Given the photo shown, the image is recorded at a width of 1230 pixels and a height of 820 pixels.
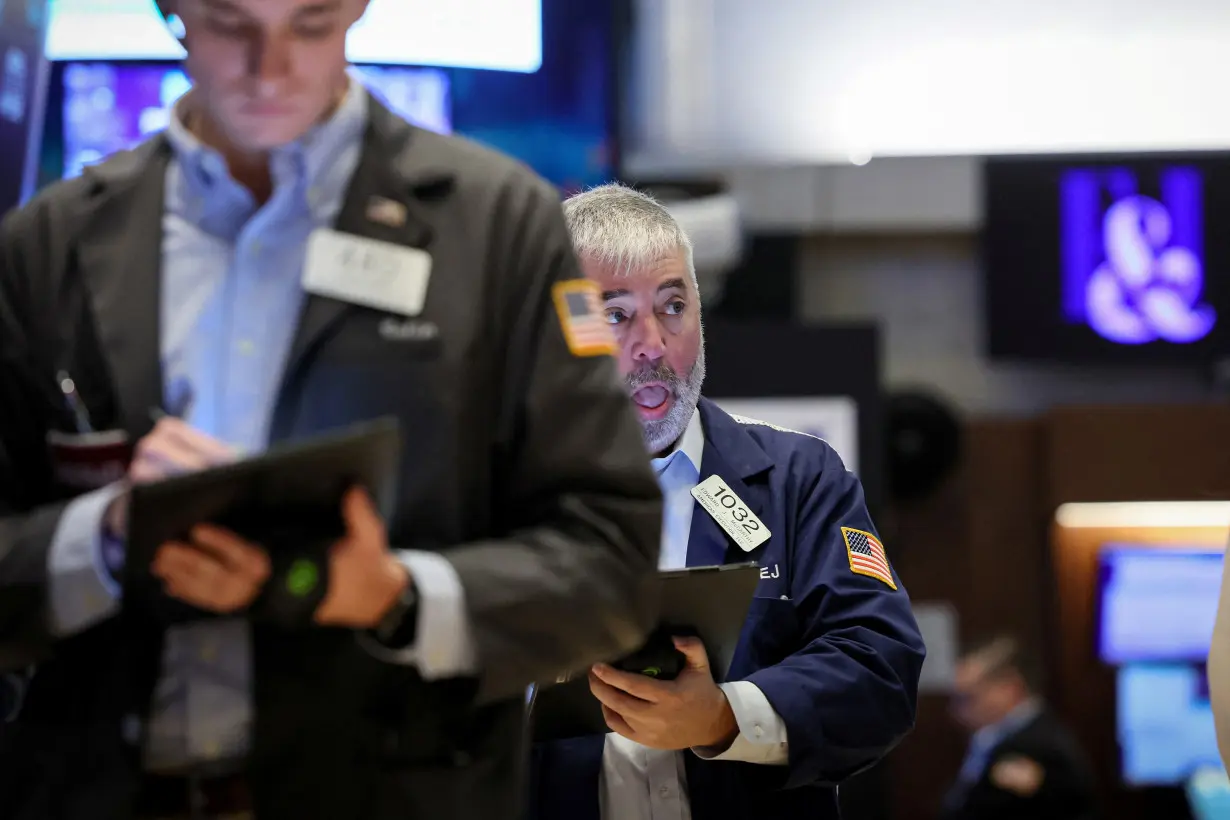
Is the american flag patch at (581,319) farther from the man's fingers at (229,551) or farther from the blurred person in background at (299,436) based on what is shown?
the man's fingers at (229,551)

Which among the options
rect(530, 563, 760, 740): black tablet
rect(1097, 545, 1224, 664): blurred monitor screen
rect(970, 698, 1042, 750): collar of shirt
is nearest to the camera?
rect(530, 563, 760, 740): black tablet

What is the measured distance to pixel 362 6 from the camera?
132 cm

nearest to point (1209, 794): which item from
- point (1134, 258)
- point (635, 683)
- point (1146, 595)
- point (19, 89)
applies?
point (1146, 595)

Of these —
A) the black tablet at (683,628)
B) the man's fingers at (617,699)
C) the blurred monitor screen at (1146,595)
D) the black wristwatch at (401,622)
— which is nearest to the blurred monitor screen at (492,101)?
the black tablet at (683,628)

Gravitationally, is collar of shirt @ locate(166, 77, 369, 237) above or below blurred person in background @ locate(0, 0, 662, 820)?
above

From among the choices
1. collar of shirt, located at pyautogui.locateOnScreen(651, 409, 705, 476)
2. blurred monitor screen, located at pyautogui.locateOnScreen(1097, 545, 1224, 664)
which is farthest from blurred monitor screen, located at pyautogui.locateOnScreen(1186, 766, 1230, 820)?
→ collar of shirt, located at pyautogui.locateOnScreen(651, 409, 705, 476)

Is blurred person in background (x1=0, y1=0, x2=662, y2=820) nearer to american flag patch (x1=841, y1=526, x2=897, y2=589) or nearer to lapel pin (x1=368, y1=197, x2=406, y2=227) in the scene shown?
lapel pin (x1=368, y1=197, x2=406, y2=227)

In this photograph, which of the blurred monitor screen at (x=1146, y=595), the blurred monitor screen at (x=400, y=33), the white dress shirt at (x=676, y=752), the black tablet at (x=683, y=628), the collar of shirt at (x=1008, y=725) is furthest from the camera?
the blurred monitor screen at (x=1146, y=595)

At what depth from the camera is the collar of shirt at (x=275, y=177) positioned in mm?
1272

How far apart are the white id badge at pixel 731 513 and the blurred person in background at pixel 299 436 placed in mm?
785

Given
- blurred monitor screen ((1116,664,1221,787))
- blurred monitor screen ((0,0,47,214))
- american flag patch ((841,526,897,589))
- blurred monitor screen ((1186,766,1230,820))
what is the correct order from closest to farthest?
american flag patch ((841,526,897,589)) < blurred monitor screen ((0,0,47,214)) < blurred monitor screen ((1186,766,1230,820)) < blurred monitor screen ((1116,664,1221,787))

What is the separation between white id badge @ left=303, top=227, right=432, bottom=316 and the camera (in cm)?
124

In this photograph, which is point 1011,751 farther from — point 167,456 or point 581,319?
point 167,456

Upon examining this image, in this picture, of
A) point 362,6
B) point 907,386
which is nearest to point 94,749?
point 362,6
